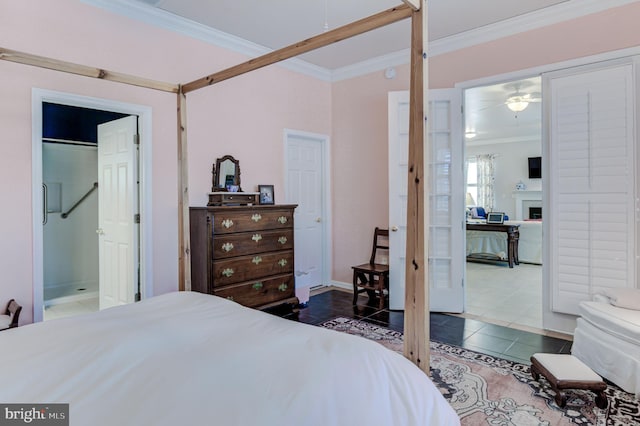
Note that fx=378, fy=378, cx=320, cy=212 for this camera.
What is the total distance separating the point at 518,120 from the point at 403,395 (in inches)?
319

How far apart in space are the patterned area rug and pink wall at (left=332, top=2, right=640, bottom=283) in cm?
229

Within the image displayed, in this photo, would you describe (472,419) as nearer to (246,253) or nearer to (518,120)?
(246,253)

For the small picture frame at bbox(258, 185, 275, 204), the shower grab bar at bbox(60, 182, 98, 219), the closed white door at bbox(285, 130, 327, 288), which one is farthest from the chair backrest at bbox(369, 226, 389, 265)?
the shower grab bar at bbox(60, 182, 98, 219)

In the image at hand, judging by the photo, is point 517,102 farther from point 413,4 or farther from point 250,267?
point 413,4

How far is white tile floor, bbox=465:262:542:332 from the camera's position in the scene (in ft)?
12.5

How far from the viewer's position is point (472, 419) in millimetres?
2045

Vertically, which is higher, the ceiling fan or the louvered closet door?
the ceiling fan

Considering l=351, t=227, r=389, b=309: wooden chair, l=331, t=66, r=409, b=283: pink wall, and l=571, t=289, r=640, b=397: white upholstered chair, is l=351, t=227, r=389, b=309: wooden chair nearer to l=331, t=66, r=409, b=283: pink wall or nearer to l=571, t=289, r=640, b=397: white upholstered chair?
l=331, t=66, r=409, b=283: pink wall

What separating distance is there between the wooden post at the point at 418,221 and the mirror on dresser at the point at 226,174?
8.73ft

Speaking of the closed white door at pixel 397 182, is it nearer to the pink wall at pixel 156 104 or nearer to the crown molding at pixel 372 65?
the crown molding at pixel 372 65

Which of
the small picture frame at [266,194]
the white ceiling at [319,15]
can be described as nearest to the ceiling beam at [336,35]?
the white ceiling at [319,15]

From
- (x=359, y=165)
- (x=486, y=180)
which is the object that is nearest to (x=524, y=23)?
(x=359, y=165)

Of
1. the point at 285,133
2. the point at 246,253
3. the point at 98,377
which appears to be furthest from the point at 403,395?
the point at 285,133

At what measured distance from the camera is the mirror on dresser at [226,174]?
3.93 meters
